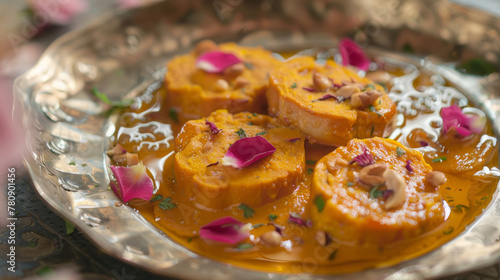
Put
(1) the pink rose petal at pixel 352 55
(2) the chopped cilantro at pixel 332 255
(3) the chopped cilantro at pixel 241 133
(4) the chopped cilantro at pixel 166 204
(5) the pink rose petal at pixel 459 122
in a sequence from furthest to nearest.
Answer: (1) the pink rose petal at pixel 352 55
(5) the pink rose petal at pixel 459 122
(3) the chopped cilantro at pixel 241 133
(4) the chopped cilantro at pixel 166 204
(2) the chopped cilantro at pixel 332 255

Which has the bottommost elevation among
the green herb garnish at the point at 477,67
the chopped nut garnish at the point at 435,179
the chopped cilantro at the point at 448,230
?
the chopped cilantro at the point at 448,230

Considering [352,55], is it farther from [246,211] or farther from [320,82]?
[246,211]

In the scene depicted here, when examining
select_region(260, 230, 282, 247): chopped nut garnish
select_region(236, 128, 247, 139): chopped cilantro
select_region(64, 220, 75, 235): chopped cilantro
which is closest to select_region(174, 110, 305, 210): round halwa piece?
select_region(236, 128, 247, 139): chopped cilantro

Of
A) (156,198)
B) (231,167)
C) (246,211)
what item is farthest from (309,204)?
(156,198)

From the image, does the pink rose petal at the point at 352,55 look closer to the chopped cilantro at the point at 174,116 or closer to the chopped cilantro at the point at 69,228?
the chopped cilantro at the point at 174,116

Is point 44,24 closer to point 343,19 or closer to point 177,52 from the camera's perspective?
point 177,52

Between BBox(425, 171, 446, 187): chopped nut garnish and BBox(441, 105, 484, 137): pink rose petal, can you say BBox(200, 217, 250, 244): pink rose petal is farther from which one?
BBox(441, 105, 484, 137): pink rose petal

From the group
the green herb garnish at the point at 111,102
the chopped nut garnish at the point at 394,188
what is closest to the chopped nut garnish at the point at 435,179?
the chopped nut garnish at the point at 394,188

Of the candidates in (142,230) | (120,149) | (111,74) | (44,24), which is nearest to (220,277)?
(142,230)
